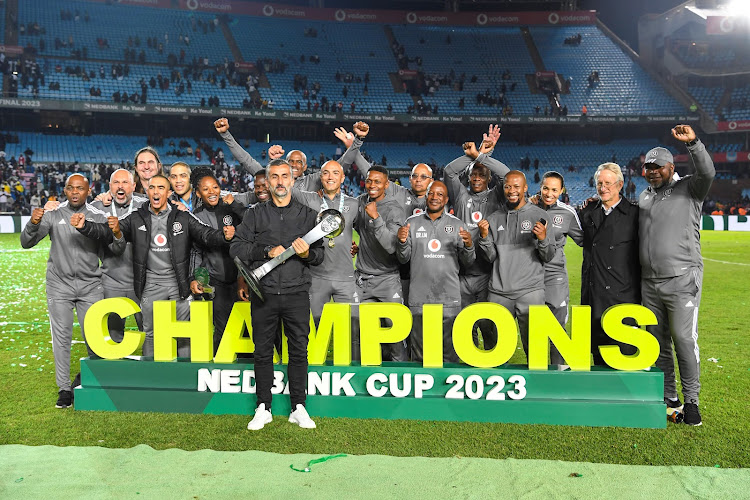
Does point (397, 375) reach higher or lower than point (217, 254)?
lower

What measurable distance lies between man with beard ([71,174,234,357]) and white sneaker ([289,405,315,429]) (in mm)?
1663

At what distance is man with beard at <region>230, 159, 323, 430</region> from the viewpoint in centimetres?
514

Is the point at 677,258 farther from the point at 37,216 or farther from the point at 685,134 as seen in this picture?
the point at 37,216

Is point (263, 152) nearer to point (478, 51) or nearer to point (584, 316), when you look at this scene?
point (478, 51)

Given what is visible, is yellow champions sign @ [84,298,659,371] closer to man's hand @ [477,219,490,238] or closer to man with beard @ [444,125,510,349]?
man's hand @ [477,219,490,238]

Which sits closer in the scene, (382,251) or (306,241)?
(306,241)

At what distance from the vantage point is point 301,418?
5188 millimetres

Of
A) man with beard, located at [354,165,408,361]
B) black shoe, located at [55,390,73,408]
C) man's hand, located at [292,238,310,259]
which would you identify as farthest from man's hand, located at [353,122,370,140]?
black shoe, located at [55,390,73,408]

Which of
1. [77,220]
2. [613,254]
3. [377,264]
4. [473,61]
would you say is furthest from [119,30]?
[613,254]

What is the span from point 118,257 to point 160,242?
23.0 inches

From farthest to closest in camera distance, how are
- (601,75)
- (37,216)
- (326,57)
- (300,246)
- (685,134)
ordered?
1. (601,75)
2. (326,57)
3. (37,216)
4. (685,134)
5. (300,246)

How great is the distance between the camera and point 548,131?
4538 centimetres

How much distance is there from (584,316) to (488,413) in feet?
3.84

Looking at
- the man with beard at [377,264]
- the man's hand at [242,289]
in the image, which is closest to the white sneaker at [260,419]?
the man's hand at [242,289]
